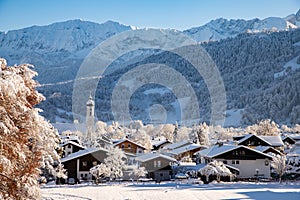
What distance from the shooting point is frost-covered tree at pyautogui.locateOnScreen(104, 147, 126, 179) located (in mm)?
46500

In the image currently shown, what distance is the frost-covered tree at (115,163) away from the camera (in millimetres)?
46500

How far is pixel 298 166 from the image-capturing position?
2069 inches

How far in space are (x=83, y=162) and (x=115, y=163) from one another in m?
4.73

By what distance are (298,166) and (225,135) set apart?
64580mm

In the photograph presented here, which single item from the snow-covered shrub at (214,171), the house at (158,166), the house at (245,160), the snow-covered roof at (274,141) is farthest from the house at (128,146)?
the snow-covered shrub at (214,171)

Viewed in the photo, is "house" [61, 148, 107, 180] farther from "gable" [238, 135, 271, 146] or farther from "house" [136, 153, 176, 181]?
"gable" [238, 135, 271, 146]

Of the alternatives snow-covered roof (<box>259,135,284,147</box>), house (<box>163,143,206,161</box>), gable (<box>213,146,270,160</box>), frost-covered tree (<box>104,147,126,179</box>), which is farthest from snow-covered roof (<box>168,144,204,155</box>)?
frost-covered tree (<box>104,147,126,179</box>)

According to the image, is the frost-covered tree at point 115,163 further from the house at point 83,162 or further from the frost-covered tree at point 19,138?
the frost-covered tree at point 19,138

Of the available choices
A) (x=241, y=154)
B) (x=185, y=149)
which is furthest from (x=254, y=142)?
(x=241, y=154)

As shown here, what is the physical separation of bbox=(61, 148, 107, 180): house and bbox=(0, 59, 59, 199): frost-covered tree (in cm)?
3770

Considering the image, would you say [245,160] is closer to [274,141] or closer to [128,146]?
[274,141]

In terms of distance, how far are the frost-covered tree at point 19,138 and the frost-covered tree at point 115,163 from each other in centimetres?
3470

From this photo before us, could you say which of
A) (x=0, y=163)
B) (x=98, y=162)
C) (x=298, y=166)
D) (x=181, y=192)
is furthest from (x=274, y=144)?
(x=0, y=163)

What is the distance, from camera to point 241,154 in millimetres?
48969
